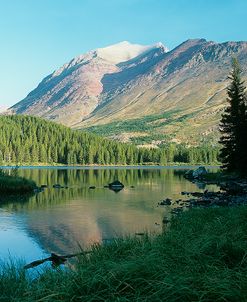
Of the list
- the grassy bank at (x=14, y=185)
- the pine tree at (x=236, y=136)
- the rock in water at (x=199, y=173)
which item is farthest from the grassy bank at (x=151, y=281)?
the rock in water at (x=199, y=173)

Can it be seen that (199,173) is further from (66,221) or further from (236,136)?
(66,221)

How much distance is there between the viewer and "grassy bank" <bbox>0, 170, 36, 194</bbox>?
53625 mm

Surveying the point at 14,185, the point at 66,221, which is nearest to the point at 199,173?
the point at 14,185

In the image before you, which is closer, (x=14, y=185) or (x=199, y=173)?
(x=14, y=185)

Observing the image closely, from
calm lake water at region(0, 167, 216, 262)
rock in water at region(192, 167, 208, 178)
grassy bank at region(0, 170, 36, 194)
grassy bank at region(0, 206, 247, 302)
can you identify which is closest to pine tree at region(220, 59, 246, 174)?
calm lake water at region(0, 167, 216, 262)

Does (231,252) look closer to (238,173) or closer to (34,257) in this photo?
(34,257)

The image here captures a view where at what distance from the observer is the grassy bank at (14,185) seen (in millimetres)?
53625

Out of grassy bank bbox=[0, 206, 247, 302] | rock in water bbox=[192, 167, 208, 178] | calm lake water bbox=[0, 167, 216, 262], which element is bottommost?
calm lake water bbox=[0, 167, 216, 262]

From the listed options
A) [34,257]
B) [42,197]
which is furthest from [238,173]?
[34,257]

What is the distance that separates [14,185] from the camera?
183ft

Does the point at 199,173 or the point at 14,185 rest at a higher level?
the point at 199,173

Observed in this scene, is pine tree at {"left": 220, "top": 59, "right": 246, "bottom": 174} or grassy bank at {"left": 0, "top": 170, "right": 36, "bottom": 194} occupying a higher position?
pine tree at {"left": 220, "top": 59, "right": 246, "bottom": 174}

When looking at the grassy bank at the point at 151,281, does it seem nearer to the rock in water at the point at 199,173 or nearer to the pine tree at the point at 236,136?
the pine tree at the point at 236,136

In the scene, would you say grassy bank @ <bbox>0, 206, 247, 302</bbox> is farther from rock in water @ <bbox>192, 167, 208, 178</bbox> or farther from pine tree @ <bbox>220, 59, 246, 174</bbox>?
rock in water @ <bbox>192, 167, 208, 178</bbox>
